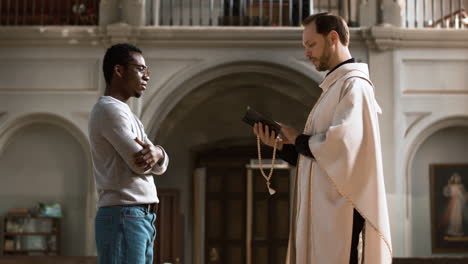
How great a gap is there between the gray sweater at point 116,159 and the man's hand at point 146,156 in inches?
0.7

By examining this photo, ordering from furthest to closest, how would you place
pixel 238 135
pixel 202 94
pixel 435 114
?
pixel 238 135
pixel 202 94
pixel 435 114

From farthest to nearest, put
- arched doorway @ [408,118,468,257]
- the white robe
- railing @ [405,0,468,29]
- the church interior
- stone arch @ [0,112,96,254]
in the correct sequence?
1. railing @ [405,0,468,29]
2. arched doorway @ [408,118,468,257]
3. stone arch @ [0,112,96,254]
4. the church interior
5. the white robe

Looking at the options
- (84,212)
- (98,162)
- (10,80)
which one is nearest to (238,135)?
(84,212)

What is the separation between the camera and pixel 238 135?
11.4m

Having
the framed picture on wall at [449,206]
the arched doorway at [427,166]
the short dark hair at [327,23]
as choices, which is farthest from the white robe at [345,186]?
the framed picture on wall at [449,206]

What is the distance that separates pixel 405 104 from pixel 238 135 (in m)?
2.89

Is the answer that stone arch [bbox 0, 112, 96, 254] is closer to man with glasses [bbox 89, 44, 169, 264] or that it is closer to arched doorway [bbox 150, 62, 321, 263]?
arched doorway [bbox 150, 62, 321, 263]

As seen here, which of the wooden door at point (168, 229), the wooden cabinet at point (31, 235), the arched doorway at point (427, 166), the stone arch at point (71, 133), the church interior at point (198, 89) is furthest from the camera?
the wooden door at point (168, 229)

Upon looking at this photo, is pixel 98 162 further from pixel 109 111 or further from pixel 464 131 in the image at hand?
pixel 464 131

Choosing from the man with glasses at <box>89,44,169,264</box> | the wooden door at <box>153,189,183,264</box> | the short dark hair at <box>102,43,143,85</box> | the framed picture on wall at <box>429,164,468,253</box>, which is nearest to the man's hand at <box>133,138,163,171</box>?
the man with glasses at <box>89,44,169,264</box>

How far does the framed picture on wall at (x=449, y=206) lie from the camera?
10000 mm

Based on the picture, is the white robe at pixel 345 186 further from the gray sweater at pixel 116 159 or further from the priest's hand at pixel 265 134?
the gray sweater at pixel 116 159

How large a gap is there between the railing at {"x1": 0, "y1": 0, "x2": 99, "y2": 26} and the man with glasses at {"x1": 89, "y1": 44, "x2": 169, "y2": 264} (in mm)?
7398

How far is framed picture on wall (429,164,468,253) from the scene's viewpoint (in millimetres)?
10000
